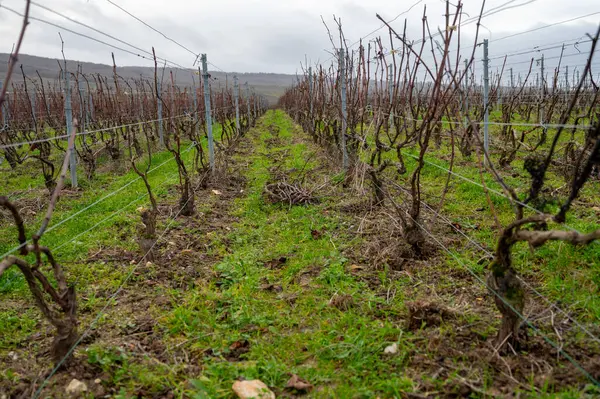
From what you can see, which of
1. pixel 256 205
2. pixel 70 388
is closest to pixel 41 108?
pixel 256 205

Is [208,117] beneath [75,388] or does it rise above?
above

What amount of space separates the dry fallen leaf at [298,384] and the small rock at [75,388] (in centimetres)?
107

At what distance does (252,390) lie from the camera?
2.32 metres

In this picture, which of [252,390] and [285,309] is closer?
[252,390]

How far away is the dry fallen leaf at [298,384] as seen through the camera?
235 cm

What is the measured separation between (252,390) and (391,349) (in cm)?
84

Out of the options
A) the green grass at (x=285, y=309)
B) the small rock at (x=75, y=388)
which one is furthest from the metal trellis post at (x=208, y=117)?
the small rock at (x=75, y=388)

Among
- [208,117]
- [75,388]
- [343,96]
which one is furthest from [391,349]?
[208,117]

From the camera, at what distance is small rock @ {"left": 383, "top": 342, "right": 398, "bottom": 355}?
258 cm

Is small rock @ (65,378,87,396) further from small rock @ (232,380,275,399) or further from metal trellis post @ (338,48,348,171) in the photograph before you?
metal trellis post @ (338,48,348,171)

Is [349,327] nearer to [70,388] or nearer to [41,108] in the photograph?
[70,388]

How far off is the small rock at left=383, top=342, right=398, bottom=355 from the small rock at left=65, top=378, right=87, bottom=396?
166 centimetres

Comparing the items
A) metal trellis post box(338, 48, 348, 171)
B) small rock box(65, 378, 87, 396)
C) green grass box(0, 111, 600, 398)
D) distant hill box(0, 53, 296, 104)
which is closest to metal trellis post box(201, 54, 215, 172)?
metal trellis post box(338, 48, 348, 171)

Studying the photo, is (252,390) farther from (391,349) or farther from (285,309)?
(285,309)
